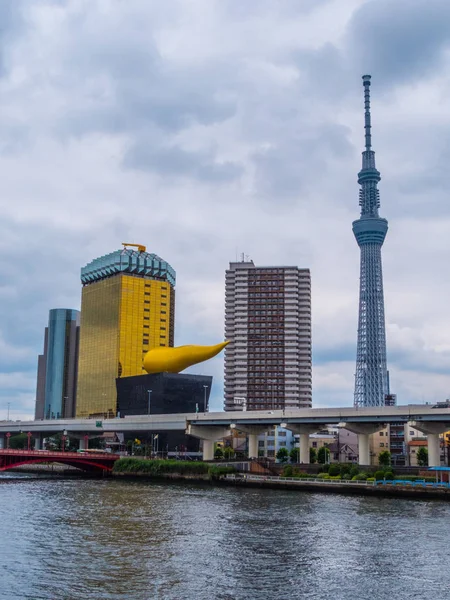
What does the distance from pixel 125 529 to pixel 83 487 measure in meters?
37.4

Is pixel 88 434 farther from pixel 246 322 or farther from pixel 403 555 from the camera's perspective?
pixel 403 555

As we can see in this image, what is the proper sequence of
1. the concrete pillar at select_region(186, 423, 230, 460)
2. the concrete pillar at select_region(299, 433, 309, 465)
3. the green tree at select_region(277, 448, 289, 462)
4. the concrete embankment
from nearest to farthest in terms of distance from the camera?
the concrete embankment
the concrete pillar at select_region(299, 433, 309, 465)
the concrete pillar at select_region(186, 423, 230, 460)
the green tree at select_region(277, 448, 289, 462)

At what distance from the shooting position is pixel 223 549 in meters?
41.5

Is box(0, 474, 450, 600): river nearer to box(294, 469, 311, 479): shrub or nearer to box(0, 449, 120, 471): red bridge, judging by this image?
box(294, 469, 311, 479): shrub

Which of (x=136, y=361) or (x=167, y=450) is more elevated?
(x=136, y=361)

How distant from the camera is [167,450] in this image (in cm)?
12338

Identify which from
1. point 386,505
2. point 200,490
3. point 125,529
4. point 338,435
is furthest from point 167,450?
point 125,529

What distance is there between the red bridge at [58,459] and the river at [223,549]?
33.2 metres

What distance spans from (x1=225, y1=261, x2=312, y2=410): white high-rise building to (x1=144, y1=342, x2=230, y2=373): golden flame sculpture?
54636 millimetres

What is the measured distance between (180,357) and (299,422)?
43353 mm

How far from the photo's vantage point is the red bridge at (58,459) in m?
100

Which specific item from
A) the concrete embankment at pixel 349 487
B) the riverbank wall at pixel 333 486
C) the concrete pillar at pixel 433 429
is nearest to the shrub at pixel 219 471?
the riverbank wall at pixel 333 486

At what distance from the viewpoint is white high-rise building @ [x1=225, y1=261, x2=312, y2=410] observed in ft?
629

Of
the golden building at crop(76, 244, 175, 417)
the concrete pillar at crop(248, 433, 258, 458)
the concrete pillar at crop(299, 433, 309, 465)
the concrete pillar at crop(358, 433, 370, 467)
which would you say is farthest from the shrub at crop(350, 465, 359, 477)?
the golden building at crop(76, 244, 175, 417)
